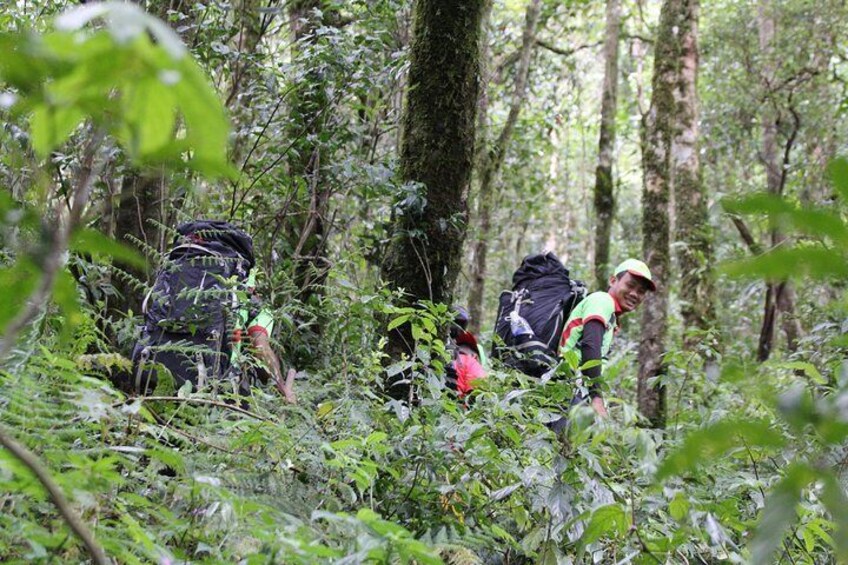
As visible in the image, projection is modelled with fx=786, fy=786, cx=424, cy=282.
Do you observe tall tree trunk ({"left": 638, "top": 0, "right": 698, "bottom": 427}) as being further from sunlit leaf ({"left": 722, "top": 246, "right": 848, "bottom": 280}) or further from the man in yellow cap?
sunlit leaf ({"left": 722, "top": 246, "right": 848, "bottom": 280})

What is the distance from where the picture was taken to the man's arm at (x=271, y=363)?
394cm

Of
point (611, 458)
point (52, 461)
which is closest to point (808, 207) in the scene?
point (52, 461)

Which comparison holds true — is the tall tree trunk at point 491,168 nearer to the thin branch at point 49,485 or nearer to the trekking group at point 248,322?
the trekking group at point 248,322

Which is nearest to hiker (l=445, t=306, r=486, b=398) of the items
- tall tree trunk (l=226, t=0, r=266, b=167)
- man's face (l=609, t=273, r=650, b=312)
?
man's face (l=609, t=273, r=650, b=312)

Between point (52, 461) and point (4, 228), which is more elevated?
point (4, 228)

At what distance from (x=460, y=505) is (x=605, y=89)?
952 centimetres

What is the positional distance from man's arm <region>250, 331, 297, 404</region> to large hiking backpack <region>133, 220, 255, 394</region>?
0.16 m

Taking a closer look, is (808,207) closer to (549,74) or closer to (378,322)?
(378,322)

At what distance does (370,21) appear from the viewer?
6.60m

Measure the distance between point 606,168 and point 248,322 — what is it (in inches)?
293

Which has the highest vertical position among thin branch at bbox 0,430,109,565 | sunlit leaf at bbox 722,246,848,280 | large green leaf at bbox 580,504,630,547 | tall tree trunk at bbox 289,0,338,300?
tall tree trunk at bbox 289,0,338,300

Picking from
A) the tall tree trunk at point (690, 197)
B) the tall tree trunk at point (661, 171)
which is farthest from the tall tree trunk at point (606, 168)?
the tall tree trunk at point (661, 171)

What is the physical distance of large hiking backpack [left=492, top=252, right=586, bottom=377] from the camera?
5500 millimetres

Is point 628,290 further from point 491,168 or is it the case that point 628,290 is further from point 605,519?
point 491,168
